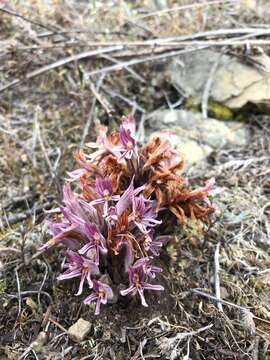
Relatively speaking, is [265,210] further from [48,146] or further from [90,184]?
[48,146]

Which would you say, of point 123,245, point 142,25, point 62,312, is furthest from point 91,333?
point 142,25

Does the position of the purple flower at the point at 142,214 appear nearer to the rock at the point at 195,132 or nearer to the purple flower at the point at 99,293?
the purple flower at the point at 99,293

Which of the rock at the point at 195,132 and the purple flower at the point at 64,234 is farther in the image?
the rock at the point at 195,132

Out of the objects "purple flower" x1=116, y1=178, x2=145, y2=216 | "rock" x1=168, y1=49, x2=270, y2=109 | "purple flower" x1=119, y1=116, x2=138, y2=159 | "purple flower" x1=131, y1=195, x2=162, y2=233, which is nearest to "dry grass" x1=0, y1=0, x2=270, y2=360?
"rock" x1=168, y1=49, x2=270, y2=109

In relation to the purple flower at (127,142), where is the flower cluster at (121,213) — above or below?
below

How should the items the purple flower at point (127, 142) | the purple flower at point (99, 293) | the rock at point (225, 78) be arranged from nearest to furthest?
the purple flower at point (99, 293), the purple flower at point (127, 142), the rock at point (225, 78)

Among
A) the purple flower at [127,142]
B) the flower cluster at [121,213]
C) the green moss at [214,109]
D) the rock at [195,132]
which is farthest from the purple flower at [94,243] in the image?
the green moss at [214,109]

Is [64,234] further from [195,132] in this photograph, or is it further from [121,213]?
[195,132]

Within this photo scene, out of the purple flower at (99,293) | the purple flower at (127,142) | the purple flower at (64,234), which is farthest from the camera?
the purple flower at (127,142)
